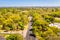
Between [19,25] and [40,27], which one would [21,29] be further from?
[40,27]

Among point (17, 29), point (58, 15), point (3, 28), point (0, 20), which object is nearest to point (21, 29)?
point (17, 29)

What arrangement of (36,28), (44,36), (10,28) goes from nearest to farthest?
1. (44,36)
2. (36,28)
3. (10,28)

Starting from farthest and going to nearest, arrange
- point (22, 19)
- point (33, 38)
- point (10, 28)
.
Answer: point (22, 19) < point (10, 28) < point (33, 38)

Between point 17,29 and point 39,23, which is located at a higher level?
point 39,23

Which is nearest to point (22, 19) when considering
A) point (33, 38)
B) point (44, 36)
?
point (33, 38)

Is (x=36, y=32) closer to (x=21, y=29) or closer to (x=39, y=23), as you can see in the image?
(x=39, y=23)

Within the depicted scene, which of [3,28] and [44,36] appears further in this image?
[3,28]

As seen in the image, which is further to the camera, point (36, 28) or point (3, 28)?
point (3, 28)

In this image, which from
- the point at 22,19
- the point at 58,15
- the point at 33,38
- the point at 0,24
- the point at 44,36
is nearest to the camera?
the point at 44,36

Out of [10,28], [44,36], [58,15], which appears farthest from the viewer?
[58,15]
